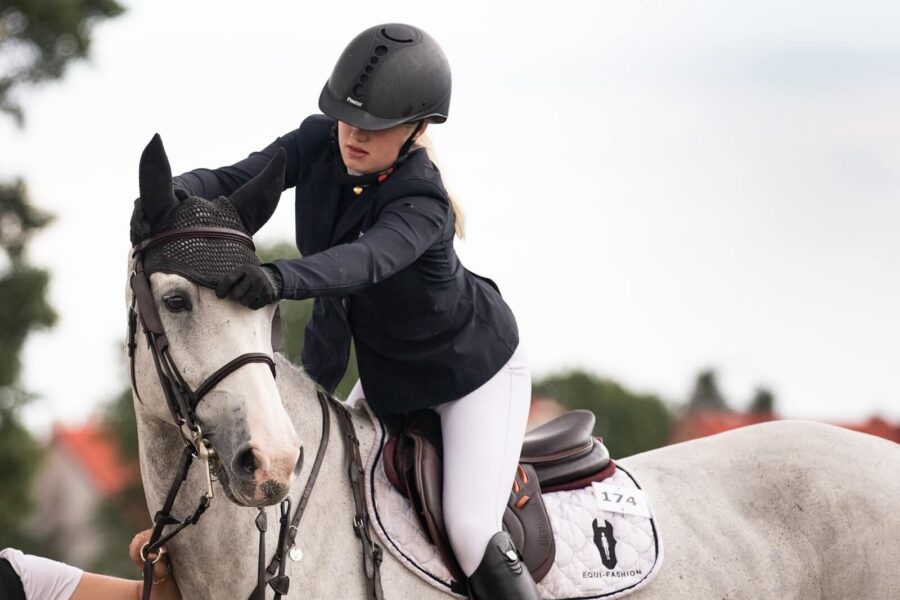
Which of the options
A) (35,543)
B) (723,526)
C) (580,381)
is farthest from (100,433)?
(723,526)

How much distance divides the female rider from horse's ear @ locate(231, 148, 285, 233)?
0.36m

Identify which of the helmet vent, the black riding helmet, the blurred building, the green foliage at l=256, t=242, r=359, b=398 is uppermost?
the helmet vent

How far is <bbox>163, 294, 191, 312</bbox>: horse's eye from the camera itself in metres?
4.16

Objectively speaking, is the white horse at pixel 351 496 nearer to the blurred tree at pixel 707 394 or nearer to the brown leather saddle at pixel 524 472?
the brown leather saddle at pixel 524 472

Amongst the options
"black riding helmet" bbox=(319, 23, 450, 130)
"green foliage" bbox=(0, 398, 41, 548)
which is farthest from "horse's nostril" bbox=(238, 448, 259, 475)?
"green foliage" bbox=(0, 398, 41, 548)

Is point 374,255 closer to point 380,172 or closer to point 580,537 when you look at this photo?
point 380,172

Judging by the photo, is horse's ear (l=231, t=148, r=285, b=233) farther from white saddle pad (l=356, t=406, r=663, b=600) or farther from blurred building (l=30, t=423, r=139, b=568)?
blurred building (l=30, t=423, r=139, b=568)

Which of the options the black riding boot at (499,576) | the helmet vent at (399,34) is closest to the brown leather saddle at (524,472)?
the black riding boot at (499,576)

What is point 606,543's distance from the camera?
521 centimetres

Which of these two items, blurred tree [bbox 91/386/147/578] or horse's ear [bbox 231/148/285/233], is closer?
horse's ear [bbox 231/148/285/233]

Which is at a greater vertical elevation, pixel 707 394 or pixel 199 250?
pixel 199 250

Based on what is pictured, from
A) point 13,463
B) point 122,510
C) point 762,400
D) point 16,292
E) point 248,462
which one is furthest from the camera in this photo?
point 762,400

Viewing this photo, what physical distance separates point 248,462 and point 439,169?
64.1 inches

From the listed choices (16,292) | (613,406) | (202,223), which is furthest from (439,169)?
(613,406)
